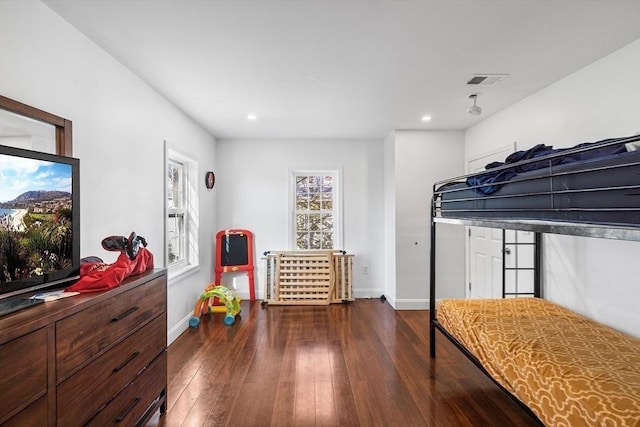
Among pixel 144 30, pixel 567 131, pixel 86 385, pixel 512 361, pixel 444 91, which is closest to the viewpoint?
pixel 86 385

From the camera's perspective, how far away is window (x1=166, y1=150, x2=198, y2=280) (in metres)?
3.46

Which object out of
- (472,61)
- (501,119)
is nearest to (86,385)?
(472,61)

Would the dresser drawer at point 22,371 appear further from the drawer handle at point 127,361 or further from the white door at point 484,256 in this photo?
the white door at point 484,256

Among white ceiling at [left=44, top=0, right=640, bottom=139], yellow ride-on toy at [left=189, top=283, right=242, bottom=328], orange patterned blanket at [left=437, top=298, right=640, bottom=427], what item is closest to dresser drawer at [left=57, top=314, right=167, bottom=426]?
yellow ride-on toy at [left=189, top=283, right=242, bottom=328]

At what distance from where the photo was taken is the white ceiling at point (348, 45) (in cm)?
165

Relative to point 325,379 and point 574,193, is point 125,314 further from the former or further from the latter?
point 574,193

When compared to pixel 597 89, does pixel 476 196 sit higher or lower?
lower

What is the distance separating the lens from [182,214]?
3658mm

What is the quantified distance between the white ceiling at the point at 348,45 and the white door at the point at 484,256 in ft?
2.50

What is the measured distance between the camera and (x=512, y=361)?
5.38ft

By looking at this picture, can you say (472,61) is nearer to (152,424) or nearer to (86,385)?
(86,385)

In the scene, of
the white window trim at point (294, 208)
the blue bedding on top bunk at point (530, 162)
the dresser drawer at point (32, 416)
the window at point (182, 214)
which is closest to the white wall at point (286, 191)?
the white window trim at point (294, 208)

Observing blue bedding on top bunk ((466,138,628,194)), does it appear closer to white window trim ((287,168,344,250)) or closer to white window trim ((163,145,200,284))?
white window trim ((287,168,344,250))

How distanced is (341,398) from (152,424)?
4.13ft
